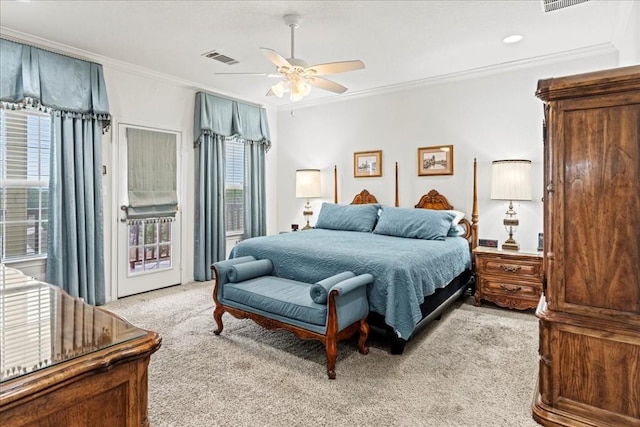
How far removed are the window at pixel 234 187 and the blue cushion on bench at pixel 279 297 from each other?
250cm

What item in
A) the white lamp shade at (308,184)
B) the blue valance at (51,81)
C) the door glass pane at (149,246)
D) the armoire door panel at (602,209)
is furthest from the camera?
the white lamp shade at (308,184)

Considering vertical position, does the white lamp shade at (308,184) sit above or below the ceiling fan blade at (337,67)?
below

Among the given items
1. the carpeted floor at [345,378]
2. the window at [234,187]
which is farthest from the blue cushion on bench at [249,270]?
the window at [234,187]

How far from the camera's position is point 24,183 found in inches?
141

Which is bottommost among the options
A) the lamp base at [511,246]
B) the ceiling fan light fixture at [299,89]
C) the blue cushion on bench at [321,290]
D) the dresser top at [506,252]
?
the blue cushion on bench at [321,290]

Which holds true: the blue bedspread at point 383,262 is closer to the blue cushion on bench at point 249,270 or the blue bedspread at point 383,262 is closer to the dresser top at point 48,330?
the blue cushion on bench at point 249,270

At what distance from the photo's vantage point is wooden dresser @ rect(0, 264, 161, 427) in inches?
28.4

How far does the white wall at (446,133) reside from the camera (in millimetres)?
4062

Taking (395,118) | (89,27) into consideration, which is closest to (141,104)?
(89,27)

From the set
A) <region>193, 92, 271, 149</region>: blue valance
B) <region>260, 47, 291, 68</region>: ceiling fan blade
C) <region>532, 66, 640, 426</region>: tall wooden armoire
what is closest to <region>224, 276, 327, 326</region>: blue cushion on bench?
<region>532, 66, 640, 426</region>: tall wooden armoire

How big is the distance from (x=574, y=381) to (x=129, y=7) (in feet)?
12.7

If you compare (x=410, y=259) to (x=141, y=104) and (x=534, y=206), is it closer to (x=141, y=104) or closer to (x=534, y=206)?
(x=534, y=206)

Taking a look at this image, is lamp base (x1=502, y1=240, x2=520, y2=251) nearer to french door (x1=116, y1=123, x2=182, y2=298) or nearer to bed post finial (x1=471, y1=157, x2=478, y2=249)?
bed post finial (x1=471, y1=157, x2=478, y2=249)

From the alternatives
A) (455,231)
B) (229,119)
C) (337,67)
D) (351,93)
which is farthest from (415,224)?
(229,119)
